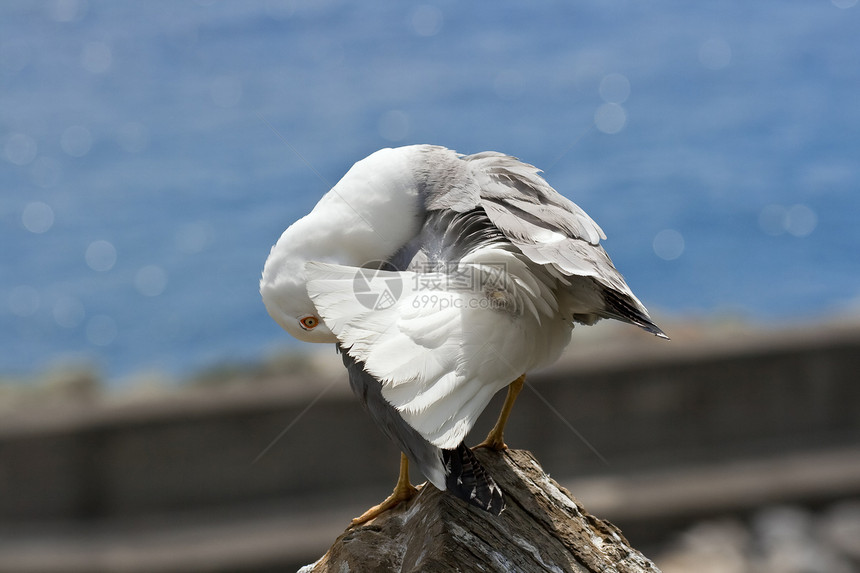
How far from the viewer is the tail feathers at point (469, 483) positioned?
181cm

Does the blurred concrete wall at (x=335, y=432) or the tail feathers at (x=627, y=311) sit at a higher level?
the tail feathers at (x=627, y=311)

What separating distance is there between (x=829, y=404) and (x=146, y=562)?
383cm

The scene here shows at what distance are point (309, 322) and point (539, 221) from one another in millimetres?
596

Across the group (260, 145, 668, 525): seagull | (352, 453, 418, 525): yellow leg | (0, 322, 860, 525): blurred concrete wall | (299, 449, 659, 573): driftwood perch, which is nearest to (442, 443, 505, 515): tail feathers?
(260, 145, 668, 525): seagull

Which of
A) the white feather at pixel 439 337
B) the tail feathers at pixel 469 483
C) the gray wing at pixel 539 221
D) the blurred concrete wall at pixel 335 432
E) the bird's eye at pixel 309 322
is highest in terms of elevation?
the gray wing at pixel 539 221

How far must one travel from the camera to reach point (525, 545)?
6.53ft

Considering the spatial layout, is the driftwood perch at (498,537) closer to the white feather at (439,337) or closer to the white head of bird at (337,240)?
the white feather at (439,337)

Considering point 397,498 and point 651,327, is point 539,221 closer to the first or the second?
point 651,327

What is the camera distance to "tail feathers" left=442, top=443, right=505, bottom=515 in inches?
71.1

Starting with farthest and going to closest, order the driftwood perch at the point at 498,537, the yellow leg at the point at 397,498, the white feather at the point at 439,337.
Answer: the yellow leg at the point at 397,498 → the driftwood perch at the point at 498,537 → the white feather at the point at 439,337

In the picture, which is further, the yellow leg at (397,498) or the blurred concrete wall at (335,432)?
the blurred concrete wall at (335,432)

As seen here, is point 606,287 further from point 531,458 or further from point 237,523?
point 237,523

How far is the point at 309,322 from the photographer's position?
2.09 m

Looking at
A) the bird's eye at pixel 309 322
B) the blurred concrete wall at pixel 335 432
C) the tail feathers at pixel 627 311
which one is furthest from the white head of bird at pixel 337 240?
the blurred concrete wall at pixel 335 432
